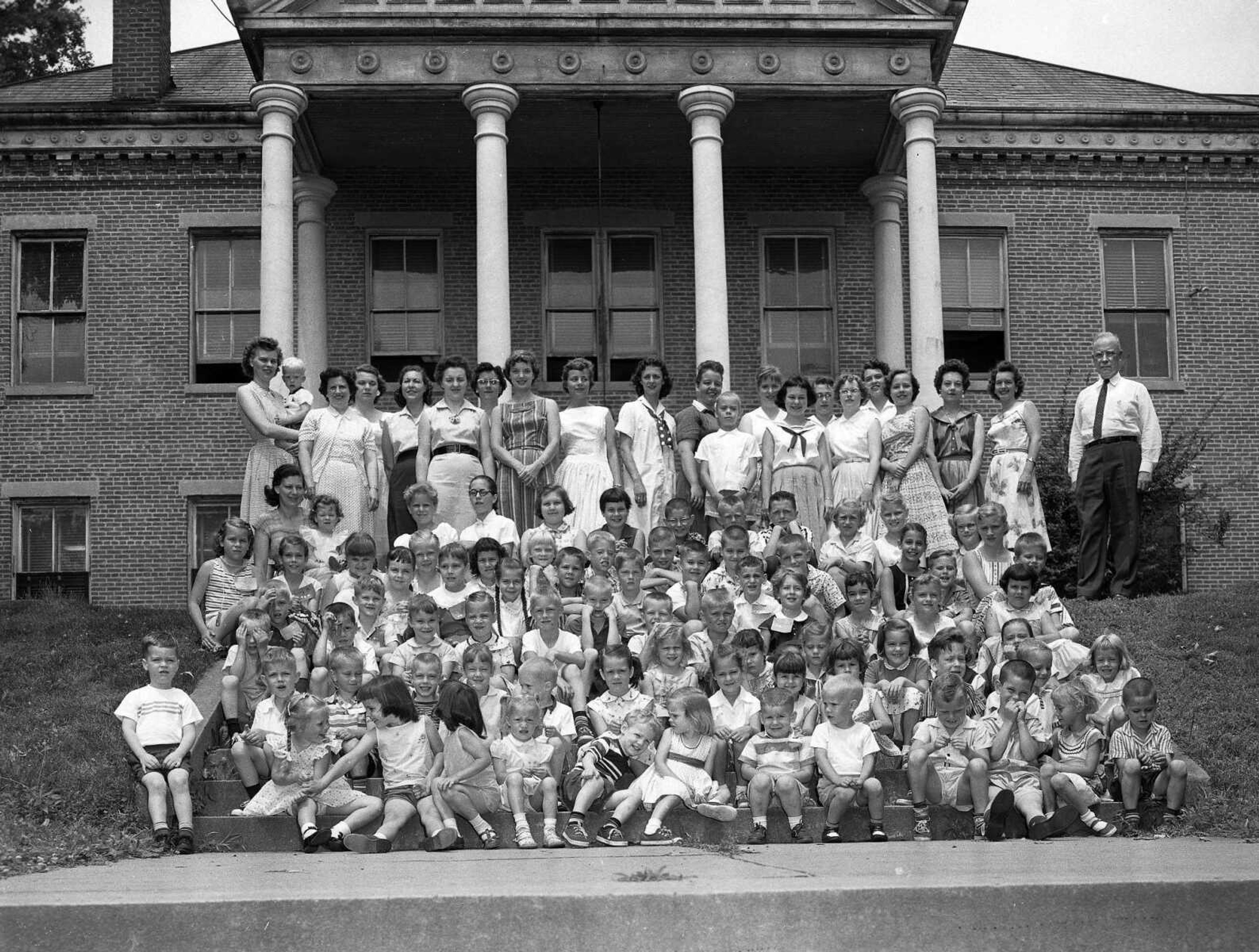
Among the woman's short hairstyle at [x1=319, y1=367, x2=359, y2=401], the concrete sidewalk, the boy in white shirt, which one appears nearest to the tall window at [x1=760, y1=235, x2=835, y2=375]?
the woman's short hairstyle at [x1=319, y1=367, x2=359, y2=401]

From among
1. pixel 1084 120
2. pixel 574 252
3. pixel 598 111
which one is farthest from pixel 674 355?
pixel 1084 120

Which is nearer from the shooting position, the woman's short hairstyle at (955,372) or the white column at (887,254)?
the woman's short hairstyle at (955,372)

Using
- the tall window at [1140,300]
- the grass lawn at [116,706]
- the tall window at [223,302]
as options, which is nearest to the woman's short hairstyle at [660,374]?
the grass lawn at [116,706]

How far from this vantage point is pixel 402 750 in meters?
9.18

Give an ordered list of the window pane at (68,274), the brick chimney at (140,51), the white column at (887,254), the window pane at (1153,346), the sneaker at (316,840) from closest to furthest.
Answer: the sneaker at (316,840) < the white column at (887,254) < the window pane at (68,274) < the brick chimney at (140,51) < the window pane at (1153,346)

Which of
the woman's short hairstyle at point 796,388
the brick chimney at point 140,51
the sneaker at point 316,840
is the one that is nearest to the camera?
the sneaker at point 316,840

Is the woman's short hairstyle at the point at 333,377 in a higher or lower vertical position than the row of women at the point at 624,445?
higher

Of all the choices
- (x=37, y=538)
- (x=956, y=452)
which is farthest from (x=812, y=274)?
(x=37, y=538)

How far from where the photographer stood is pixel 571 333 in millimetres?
21688

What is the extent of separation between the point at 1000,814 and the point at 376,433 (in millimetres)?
6262

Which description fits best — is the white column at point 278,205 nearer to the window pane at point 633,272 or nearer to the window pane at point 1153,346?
the window pane at point 633,272

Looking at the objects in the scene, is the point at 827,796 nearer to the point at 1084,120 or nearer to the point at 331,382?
the point at 331,382

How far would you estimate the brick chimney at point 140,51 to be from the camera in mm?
21938

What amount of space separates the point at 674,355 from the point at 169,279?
23.1 feet
